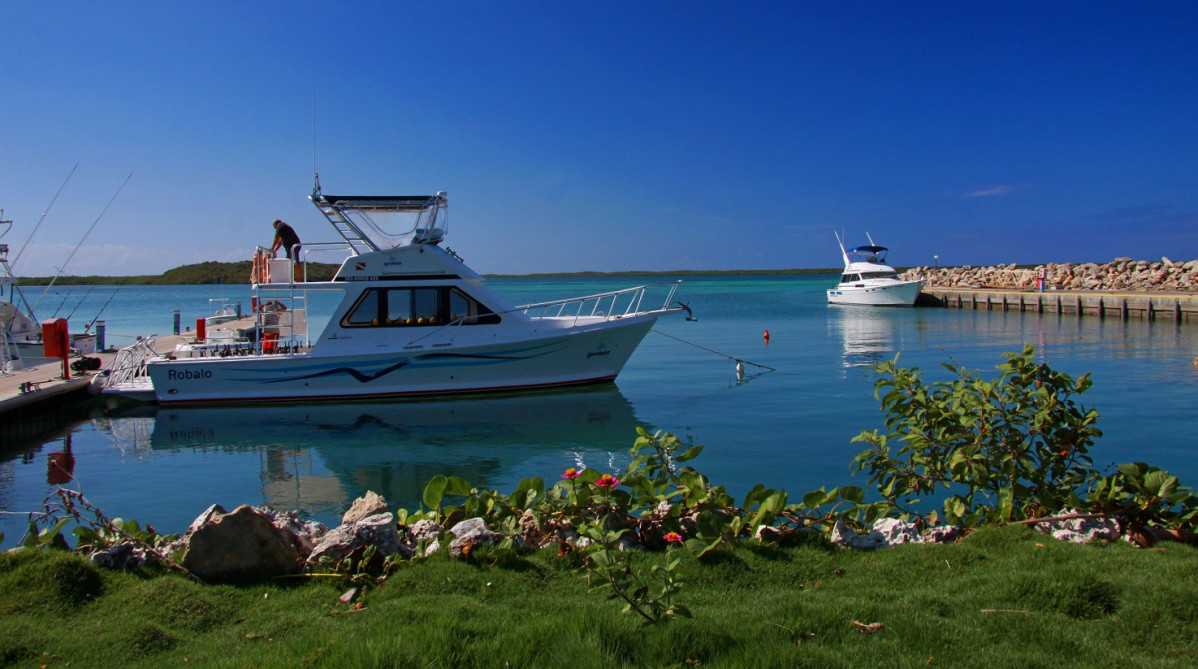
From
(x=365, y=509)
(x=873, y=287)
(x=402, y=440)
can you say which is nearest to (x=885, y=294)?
(x=873, y=287)

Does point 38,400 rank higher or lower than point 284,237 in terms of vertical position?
lower

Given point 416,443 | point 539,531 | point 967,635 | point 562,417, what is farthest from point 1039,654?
point 562,417

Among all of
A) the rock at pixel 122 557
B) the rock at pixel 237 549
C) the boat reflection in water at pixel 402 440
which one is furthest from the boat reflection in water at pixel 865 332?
the rock at pixel 122 557

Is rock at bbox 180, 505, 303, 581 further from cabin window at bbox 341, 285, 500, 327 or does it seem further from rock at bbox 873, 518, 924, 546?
cabin window at bbox 341, 285, 500, 327

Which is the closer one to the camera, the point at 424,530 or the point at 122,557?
the point at 122,557

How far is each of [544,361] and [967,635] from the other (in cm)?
1302

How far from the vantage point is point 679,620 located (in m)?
3.39

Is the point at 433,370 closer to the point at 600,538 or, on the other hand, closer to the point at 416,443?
the point at 416,443

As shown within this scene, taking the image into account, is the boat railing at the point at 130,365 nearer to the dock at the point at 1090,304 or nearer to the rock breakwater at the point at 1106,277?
the dock at the point at 1090,304

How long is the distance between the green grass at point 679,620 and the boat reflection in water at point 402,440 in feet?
15.0

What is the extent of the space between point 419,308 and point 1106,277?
170ft

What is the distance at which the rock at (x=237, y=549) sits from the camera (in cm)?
431

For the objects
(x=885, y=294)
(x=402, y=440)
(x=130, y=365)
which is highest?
(x=885, y=294)

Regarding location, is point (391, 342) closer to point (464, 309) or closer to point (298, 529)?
point (464, 309)
